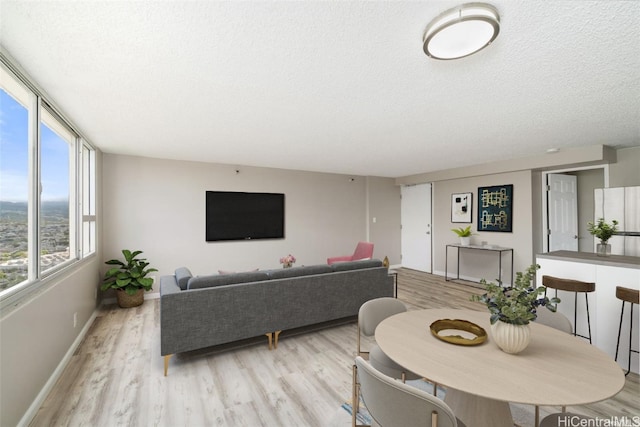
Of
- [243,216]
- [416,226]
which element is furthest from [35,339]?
[416,226]

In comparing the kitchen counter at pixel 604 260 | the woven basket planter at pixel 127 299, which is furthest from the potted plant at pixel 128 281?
the kitchen counter at pixel 604 260

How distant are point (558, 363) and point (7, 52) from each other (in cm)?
344

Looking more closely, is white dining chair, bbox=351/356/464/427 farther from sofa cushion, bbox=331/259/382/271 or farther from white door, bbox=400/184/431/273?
white door, bbox=400/184/431/273

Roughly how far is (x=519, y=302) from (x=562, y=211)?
202 inches

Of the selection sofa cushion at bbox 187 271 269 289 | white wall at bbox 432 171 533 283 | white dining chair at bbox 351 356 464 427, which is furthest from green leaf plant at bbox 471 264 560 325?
white wall at bbox 432 171 533 283

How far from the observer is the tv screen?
5078 millimetres

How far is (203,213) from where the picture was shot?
16.4 feet

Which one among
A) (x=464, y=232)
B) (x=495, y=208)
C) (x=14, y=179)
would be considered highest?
(x=14, y=179)

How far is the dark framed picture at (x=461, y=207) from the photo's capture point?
5750 millimetres

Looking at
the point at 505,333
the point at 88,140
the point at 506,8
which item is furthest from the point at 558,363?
the point at 88,140

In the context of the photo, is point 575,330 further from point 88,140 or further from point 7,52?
point 88,140

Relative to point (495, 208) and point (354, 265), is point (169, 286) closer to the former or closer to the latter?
point (354, 265)

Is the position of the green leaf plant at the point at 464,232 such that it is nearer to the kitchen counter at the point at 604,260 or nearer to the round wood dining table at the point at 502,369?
the kitchen counter at the point at 604,260

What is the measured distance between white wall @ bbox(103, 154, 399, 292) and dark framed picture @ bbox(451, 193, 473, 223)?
158 cm
